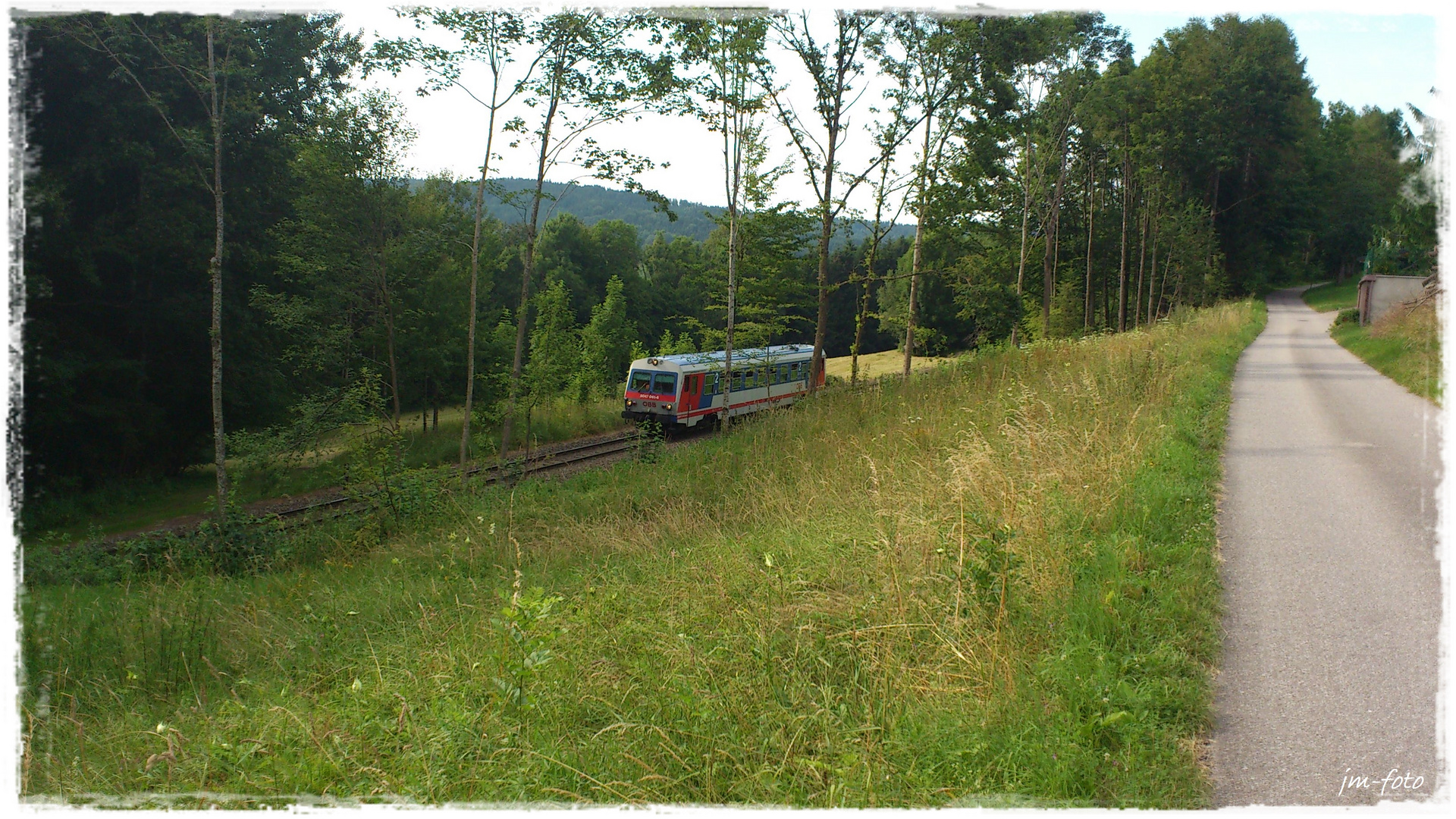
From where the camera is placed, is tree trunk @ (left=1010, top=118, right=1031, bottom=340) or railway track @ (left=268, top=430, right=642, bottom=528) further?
tree trunk @ (left=1010, top=118, right=1031, bottom=340)

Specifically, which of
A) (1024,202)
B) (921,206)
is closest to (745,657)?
(921,206)

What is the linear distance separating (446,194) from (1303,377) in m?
31.9

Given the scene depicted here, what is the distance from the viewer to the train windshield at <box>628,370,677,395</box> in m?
24.1

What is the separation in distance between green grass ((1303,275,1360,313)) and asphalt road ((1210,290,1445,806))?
141 ft

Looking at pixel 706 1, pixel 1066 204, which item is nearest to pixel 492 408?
pixel 706 1

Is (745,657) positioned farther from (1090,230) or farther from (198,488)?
(1090,230)

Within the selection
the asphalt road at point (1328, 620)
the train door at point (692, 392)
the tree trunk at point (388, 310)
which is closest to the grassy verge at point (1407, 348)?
the asphalt road at point (1328, 620)

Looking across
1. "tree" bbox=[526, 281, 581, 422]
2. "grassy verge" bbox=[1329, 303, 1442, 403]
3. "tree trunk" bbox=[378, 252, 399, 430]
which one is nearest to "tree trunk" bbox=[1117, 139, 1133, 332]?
"grassy verge" bbox=[1329, 303, 1442, 403]

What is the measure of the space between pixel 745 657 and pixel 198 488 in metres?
26.5

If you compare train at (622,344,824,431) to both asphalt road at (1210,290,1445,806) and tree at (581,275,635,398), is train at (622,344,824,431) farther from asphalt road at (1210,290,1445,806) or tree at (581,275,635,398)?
asphalt road at (1210,290,1445,806)

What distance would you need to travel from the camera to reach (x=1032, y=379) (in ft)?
42.4

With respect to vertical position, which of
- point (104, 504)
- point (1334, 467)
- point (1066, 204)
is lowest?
point (104, 504)

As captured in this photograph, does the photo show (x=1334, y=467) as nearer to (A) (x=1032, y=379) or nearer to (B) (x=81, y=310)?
(A) (x=1032, y=379)

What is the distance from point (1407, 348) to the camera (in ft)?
56.2
